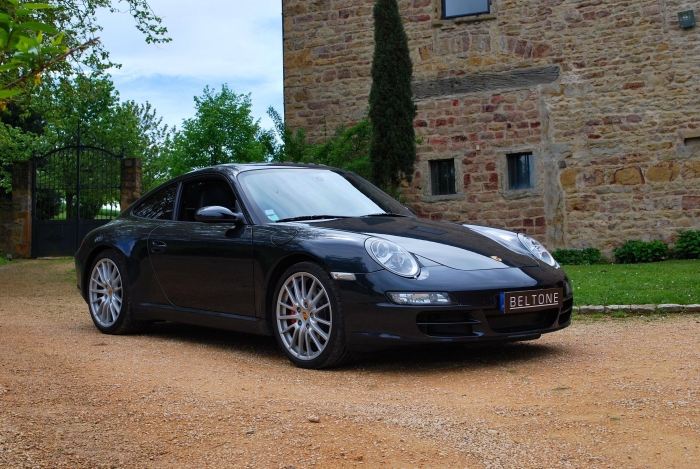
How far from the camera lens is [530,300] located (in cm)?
533

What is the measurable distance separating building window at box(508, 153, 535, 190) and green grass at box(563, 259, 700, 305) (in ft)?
7.70

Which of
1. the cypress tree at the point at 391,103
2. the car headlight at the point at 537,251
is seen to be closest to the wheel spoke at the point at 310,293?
the car headlight at the point at 537,251

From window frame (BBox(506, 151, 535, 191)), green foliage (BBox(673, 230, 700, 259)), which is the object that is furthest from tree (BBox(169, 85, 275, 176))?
green foliage (BBox(673, 230, 700, 259))

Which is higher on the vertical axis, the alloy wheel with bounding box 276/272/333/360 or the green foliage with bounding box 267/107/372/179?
the green foliage with bounding box 267/107/372/179

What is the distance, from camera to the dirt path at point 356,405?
11.0 ft

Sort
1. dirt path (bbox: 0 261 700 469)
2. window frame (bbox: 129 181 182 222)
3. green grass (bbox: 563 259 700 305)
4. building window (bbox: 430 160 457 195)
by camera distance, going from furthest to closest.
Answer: building window (bbox: 430 160 457 195) → green grass (bbox: 563 259 700 305) → window frame (bbox: 129 181 182 222) → dirt path (bbox: 0 261 700 469)

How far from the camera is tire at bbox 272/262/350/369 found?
520cm

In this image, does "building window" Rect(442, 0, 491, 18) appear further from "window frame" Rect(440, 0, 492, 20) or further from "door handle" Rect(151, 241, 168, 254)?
"door handle" Rect(151, 241, 168, 254)

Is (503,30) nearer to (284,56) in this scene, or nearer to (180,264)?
(284,56)

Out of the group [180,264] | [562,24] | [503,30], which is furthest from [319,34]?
[180,264]

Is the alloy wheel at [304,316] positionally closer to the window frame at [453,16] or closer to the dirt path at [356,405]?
the dirt path at [356,405]

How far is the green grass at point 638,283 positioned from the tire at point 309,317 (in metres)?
4.04

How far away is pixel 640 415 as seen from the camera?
3.88 metres

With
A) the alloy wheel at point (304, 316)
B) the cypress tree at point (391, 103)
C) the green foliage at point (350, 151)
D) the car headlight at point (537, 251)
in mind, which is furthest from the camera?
the green foliage at point (350, 151)
